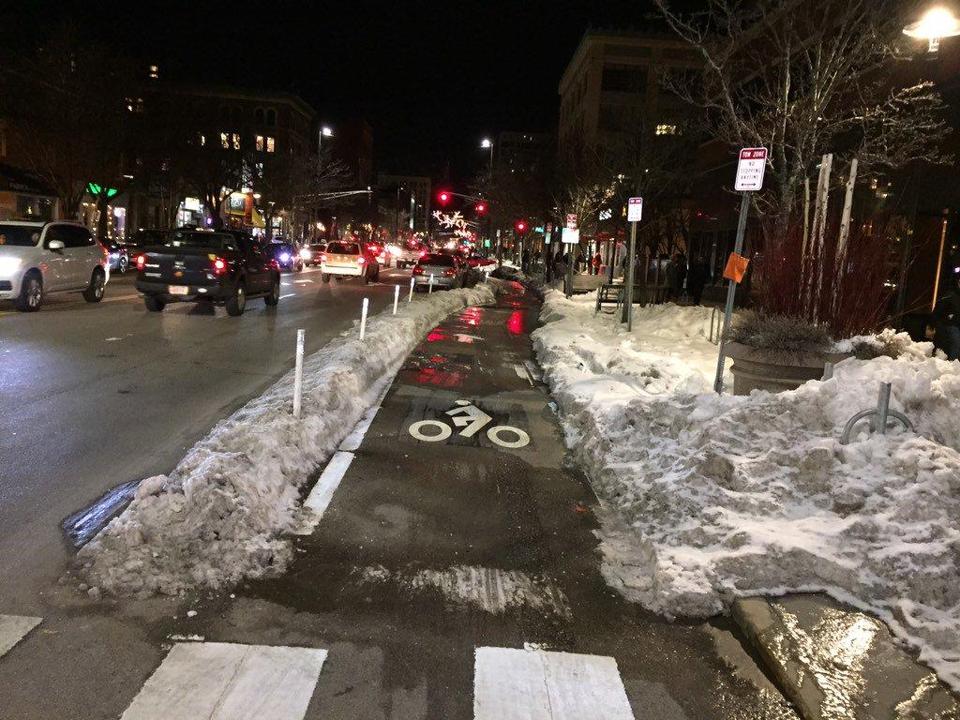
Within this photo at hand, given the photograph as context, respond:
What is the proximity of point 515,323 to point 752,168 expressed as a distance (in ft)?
42.6

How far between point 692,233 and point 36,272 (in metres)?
24.8

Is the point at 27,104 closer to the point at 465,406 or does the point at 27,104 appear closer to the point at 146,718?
the point at 465,406

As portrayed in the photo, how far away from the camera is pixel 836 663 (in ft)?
12.5

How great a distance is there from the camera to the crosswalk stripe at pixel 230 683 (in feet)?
10.9

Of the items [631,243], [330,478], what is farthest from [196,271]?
[330,478]

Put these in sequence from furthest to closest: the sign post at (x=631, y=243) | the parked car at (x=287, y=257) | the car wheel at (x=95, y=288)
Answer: the parked car at (x=287, y=257), the car wheel at (x=95, y=288), the sign post at (x=631, y=243)

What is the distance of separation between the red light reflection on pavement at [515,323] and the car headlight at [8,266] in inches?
425

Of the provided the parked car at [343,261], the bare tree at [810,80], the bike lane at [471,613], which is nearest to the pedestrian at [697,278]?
the bare tree at [810,80]

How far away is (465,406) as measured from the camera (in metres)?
9.62

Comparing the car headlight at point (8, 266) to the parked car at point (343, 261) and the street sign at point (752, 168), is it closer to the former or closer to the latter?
the street sign at point (752, 168)

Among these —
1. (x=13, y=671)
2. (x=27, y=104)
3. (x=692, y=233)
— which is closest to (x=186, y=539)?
(x=13, y=671)

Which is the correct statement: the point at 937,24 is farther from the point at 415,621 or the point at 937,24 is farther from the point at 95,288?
the point at 95,288

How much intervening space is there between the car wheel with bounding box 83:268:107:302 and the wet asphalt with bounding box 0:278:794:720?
14.2 meters

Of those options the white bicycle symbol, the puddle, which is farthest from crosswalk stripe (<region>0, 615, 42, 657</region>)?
the white bicycle symbol
